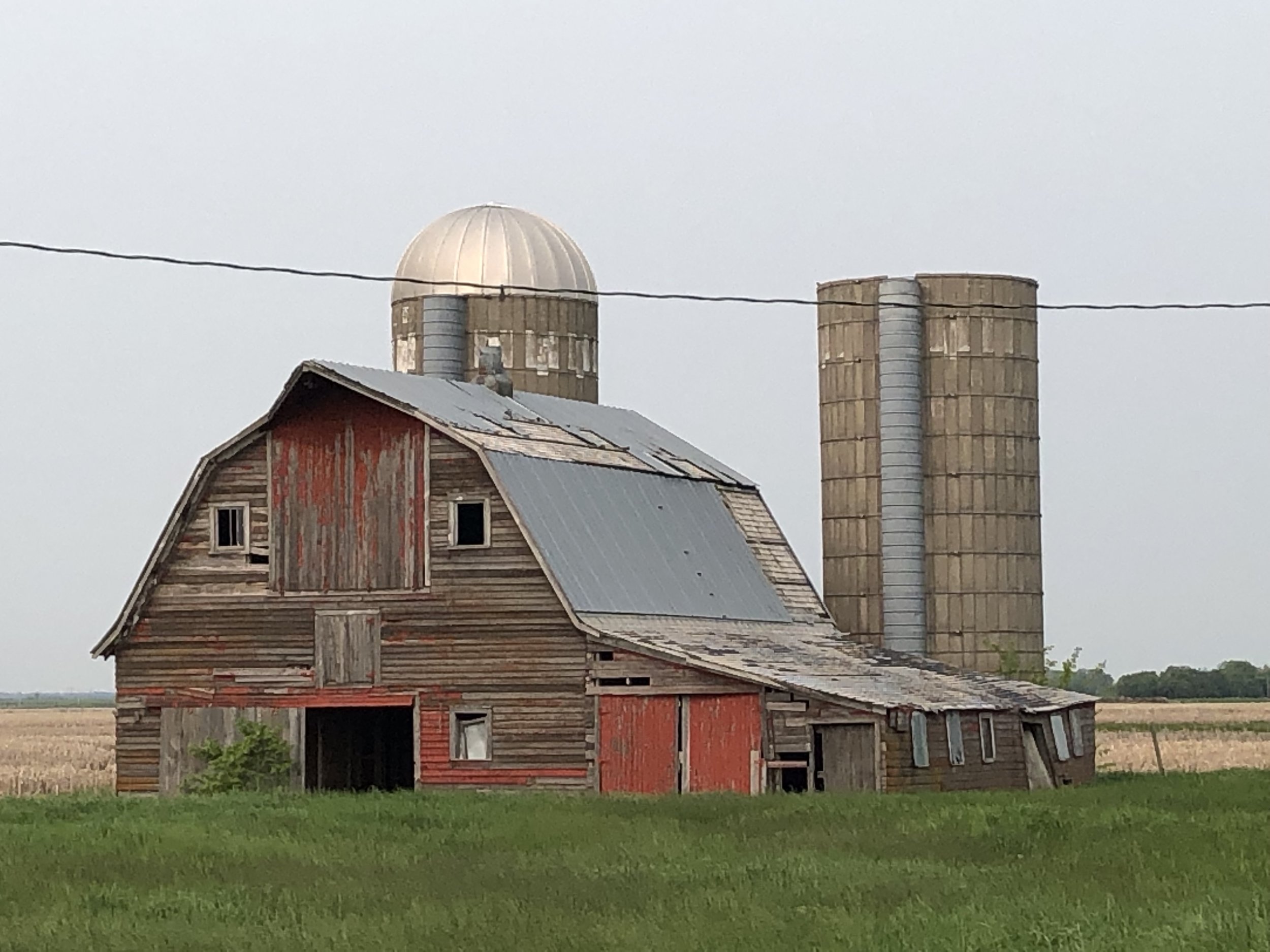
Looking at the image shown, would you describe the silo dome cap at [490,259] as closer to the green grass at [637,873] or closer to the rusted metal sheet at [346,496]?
the rusted metal sheet at [346,496]

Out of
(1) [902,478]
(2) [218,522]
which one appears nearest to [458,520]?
(2) [218,522]

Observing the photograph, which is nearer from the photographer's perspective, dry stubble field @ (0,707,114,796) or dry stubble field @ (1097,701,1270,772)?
dry stubble field @ (0,707,114,796)

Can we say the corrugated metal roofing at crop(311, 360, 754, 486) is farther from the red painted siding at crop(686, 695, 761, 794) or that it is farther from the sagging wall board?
the red painted siding at crop(686, 695, 761, 794)

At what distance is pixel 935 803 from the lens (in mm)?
29516

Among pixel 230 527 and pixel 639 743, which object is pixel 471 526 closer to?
pixel 230 527

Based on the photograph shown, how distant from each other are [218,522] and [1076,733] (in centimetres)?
1415

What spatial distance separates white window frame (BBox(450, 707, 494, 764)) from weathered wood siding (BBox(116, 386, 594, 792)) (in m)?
0.05

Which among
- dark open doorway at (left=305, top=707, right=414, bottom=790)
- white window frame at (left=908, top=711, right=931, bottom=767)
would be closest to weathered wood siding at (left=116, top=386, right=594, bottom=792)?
dark open doorway at (left=305, top=707, right=414, bottom=790)

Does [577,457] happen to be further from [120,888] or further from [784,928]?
[784,928]

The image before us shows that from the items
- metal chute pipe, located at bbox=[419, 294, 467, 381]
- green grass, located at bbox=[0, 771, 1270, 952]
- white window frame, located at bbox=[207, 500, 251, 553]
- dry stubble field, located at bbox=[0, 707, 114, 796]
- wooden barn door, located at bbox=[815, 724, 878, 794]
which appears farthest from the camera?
metal chute pipe, located at bbox=[419, 294, 467, 381]

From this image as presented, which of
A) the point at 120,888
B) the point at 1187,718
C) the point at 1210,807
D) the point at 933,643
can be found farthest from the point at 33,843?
the point at 1187,718

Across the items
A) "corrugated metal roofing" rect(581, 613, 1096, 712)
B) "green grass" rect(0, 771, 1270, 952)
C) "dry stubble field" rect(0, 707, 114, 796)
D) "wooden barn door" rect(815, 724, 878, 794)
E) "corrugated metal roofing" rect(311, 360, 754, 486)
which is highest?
"corrugated metal roofing" rect(311, 360, 754, 486)

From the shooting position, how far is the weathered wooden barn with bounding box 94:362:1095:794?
110ft

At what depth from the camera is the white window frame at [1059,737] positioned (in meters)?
38.8
